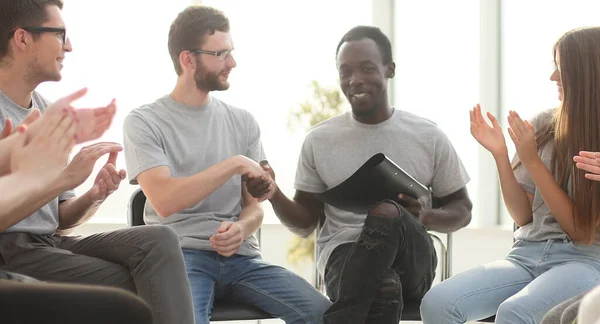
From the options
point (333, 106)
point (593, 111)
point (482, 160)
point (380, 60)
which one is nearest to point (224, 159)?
point (380, 60)

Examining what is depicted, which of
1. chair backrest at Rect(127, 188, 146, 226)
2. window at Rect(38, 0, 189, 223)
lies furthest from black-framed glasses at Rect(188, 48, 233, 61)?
window at Rect(38, 0, 189, 223)

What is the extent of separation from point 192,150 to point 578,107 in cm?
136

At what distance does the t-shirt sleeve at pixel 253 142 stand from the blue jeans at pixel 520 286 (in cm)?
89

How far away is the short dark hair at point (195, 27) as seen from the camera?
3.15 m

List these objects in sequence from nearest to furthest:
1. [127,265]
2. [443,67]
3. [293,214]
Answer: [127,265], [293,214], [443,67]

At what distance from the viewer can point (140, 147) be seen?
115 inches

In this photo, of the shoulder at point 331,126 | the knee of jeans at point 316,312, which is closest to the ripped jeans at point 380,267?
the knee of jeans at point 316,312

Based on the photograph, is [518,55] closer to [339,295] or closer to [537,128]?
[537,128]

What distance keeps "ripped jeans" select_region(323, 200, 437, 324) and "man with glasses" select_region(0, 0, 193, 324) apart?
1.81ft

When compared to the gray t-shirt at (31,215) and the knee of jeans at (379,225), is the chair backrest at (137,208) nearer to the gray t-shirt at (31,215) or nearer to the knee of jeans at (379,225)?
the gray t-shirt at (31,215)

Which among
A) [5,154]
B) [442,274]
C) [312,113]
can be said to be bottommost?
[442,274]

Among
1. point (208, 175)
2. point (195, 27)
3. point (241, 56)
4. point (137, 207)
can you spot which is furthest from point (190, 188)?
point (241, 56)

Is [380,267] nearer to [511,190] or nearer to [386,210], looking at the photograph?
[386,210]

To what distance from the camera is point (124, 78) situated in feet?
19.2
